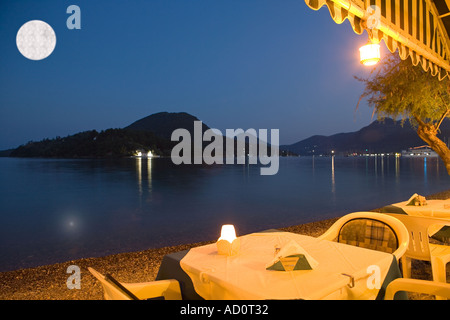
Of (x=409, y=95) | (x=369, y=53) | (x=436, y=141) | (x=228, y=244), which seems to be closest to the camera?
(x=228, y=244)

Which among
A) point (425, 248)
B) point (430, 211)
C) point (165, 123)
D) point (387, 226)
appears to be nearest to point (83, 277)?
point (387, 226)

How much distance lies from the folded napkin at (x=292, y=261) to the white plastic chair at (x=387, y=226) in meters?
0.98

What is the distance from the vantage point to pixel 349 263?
63.9 inches

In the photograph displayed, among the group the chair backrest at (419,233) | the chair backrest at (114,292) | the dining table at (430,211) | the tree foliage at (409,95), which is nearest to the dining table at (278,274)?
the chair backrest at (114,292)

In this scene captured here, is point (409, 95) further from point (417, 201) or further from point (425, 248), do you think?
point (425, 248)

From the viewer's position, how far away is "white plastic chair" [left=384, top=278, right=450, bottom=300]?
1620 mm

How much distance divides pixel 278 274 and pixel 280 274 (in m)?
0.01

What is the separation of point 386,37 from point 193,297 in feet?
9.99

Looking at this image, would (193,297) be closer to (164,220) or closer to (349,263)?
(349,263)

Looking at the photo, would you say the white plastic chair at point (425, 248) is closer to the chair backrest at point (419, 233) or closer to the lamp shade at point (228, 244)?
the chair backrest at point (419, 233)

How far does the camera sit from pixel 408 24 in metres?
3.34

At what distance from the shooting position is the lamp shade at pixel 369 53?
10.5 ft

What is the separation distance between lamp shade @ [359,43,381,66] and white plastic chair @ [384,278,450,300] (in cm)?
246
